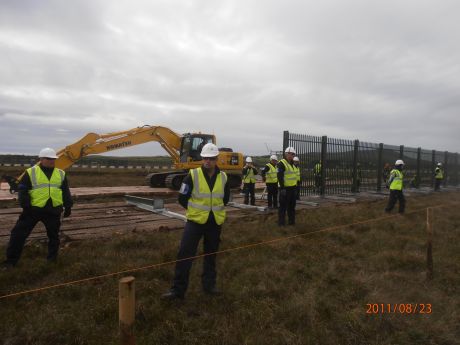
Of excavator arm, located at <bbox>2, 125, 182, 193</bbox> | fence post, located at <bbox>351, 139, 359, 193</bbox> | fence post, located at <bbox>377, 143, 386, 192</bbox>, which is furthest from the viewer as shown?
fence post, located at <bbox>377, 143, 386, 192</bbox>

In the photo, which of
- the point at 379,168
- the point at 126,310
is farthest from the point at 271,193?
the point at 379,168

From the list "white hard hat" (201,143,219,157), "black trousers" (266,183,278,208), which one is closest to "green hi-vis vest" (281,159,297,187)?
"black trousers" (266,183,278,208)

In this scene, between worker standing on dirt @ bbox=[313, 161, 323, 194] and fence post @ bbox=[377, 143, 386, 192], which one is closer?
worker standing on dirt @ bbox=[313, 161, 323, 194]

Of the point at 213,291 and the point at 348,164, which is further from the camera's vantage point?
the point at 348,164

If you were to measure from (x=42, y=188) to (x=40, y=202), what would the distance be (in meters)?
0.21

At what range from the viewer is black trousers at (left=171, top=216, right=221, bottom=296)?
4.00 meters

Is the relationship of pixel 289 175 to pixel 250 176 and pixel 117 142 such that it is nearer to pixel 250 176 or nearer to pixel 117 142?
pixel 250 176

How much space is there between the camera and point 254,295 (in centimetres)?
421

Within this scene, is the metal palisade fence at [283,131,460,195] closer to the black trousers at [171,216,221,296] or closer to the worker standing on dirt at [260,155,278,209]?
the worker standing on dirt at [260,155,278,209]

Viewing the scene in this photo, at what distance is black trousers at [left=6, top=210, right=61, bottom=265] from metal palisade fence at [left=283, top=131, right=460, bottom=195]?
867cm

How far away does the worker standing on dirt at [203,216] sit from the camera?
4020 millimetres
